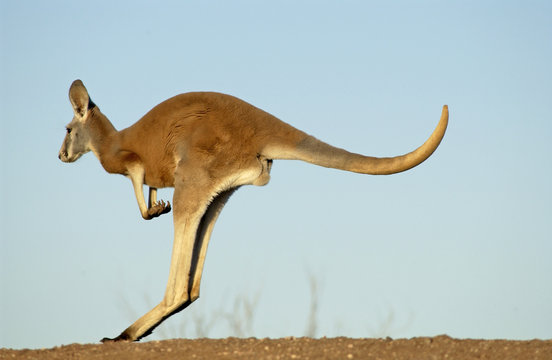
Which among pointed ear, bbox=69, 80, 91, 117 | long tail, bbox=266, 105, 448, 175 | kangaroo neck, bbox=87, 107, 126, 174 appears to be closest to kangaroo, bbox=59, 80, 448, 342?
long tail, bbox=266, 105, 448, 175

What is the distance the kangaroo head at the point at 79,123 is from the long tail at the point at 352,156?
298 centimetres

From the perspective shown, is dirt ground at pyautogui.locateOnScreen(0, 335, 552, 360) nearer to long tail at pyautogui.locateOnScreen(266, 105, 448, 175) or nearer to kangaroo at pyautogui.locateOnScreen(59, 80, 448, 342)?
kangaroo at pyautogui.locateOnScreen(59, 80, 448, 342)

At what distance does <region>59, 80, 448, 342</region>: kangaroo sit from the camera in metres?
8.41

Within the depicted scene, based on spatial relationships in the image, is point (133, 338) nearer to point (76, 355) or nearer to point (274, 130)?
point (76, 355)

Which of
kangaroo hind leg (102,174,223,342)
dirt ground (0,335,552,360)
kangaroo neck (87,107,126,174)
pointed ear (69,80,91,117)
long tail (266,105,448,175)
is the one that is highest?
pointed ear (69,80,91,117)

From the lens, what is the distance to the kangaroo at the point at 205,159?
841cm

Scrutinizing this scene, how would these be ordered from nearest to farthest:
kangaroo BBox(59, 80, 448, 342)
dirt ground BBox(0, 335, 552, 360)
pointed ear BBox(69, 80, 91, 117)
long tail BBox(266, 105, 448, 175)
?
1. dirt ground BBox(0, 335, 552, 360)
2. long tail BBox(266, 105, 448, 175)
3. kangaroo BBox(59, 80, 448, 342)
4. pointed ear BBox(69, 80, 91, 117)

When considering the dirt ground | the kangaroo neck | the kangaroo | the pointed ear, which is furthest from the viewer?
the pointed ear

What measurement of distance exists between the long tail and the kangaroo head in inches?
117

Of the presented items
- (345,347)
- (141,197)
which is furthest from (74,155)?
(345,347)

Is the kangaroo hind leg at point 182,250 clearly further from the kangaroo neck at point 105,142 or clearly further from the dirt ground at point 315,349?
the kangaroo neck at point 105,142

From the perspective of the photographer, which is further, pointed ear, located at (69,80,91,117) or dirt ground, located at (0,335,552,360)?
pointed ear, located at (69,80,91,117)

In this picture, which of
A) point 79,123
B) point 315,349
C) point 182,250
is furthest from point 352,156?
point 79,123

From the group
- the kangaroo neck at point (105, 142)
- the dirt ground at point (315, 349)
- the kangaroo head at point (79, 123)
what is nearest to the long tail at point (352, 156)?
the dirt ground at point (315, 349)
